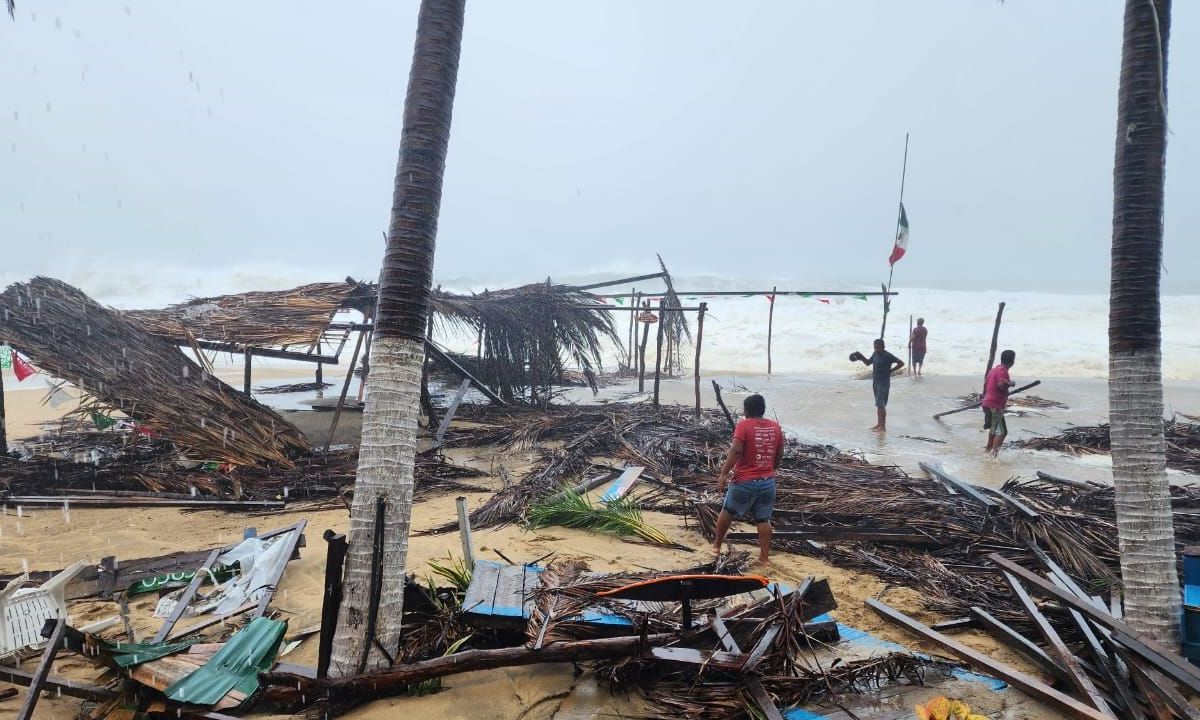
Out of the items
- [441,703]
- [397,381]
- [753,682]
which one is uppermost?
[397,381]

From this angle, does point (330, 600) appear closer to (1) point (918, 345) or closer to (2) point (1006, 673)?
(2) point (1006, 673)

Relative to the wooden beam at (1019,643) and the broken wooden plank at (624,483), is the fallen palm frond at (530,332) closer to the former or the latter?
the broken wooden plank at (624,483)

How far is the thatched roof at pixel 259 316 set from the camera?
28.6 feet

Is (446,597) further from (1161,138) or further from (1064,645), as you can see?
(1161,138)

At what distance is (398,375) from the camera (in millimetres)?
3285

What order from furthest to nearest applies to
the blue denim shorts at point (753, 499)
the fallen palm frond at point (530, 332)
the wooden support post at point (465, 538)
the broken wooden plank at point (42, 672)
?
the fallen palm frond at point (530, 332)
the blue denim shorts at point (753, 499)
the wooden support post at point (465, 538)
the broken wooden plank at point (42, 672)

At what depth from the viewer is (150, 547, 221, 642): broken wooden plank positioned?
150 inches

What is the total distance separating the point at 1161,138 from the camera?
137 inches

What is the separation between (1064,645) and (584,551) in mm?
3518

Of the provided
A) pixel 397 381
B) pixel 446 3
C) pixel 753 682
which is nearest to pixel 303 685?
pixel 397 381

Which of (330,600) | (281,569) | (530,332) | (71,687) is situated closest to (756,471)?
(330,600)

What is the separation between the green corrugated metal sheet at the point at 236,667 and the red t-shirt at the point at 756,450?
12.0ft

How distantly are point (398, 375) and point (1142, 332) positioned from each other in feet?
13.5

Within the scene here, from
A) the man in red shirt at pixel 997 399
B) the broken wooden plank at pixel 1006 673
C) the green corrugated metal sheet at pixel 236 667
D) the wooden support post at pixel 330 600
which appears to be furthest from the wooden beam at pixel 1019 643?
the man in red shirt at pixel 997 399
